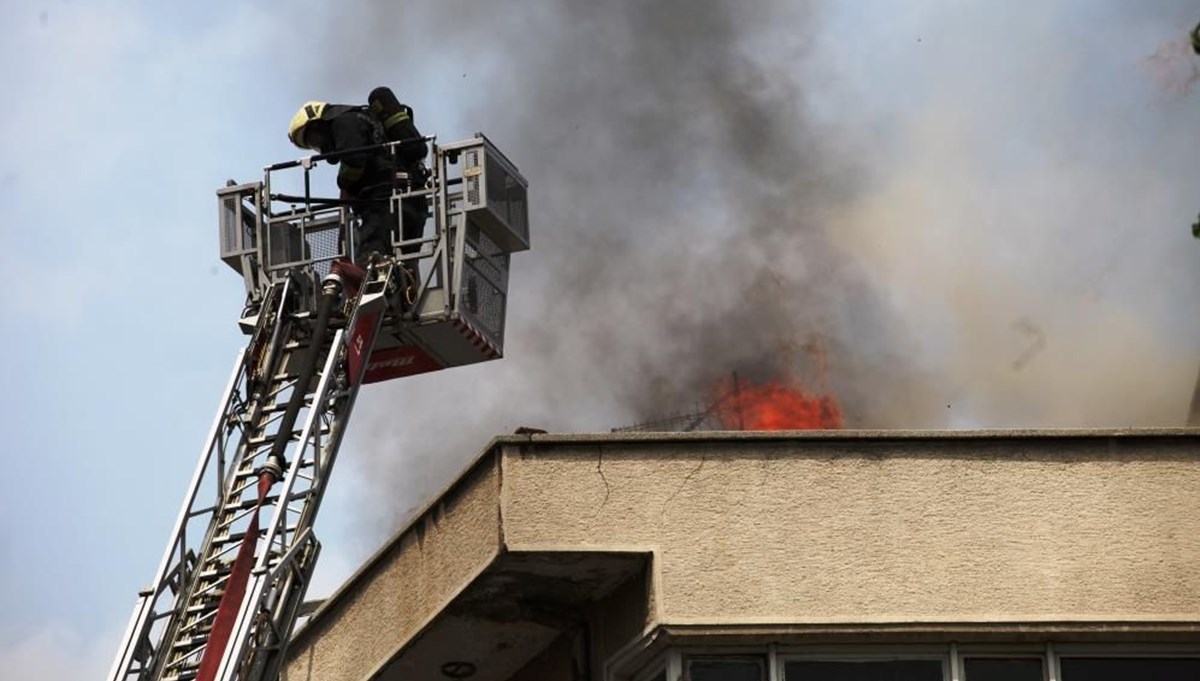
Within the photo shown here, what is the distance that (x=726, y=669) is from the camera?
1390 cm

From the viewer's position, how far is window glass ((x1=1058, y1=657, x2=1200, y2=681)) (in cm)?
1389

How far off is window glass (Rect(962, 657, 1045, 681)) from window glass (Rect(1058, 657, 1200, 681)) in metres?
0.16

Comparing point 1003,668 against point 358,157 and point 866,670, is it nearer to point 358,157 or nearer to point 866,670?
point 866,670

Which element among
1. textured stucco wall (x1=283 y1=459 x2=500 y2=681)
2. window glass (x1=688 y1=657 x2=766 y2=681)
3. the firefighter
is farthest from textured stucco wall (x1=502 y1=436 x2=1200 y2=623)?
the firefighter

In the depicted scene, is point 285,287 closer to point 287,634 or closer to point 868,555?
point 287,634

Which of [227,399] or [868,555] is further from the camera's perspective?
[227,399]

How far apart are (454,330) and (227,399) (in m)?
2.19

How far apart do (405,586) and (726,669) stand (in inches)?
106

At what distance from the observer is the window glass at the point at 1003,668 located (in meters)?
13.9

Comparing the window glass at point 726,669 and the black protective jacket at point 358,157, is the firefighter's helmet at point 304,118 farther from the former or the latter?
the window glass at point 726,669

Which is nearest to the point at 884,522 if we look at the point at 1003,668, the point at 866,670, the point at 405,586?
the point at 866,670

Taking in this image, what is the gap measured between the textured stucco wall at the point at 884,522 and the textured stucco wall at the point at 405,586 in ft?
1.31

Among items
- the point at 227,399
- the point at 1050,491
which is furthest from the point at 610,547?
the point at 227,399

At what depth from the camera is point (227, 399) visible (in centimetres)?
1673
